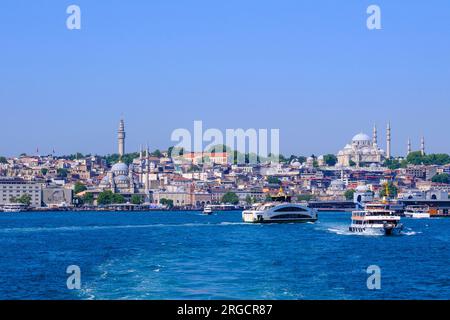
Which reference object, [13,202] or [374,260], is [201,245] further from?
[13,202]

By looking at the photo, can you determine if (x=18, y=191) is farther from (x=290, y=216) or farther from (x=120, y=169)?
(x=290, y=216)

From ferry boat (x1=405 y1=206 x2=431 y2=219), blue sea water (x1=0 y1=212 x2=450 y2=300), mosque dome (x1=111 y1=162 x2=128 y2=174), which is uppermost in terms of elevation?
mosque dome (x1=111 y1=162 x2=128 y2=174)

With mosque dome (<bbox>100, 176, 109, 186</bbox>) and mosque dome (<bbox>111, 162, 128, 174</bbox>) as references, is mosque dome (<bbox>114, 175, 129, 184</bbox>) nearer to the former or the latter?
mosque dome (<bbox>100, 176, 109, 186</bbox>)

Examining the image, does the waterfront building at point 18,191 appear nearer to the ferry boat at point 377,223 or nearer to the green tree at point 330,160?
the green tree at point 330,160

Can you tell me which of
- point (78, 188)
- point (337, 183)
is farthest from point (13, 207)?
point (337, 183)

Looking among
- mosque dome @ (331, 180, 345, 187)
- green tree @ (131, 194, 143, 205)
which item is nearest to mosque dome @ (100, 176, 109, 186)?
green tree @ (131, 194, 143, 205)
